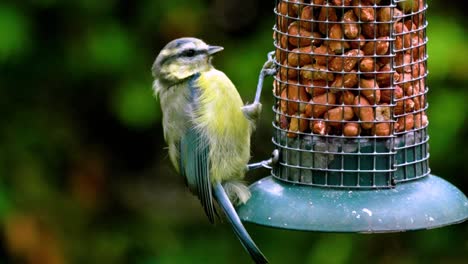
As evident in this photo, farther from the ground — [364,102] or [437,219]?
[364,102]

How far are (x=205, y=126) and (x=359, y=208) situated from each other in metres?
1.00

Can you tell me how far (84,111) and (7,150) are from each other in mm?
651

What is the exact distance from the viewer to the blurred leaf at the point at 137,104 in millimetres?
6242

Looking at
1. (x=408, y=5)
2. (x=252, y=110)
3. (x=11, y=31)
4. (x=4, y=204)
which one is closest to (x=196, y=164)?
(x=252, y=110)

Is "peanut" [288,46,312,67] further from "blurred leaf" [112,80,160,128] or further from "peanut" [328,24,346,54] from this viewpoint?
"blurred leaf" [112,80,160,128]

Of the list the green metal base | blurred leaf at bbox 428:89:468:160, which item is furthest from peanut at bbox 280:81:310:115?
blurred leaf at bbox 428:89:468:160

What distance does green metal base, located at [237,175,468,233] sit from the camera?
3957 mm

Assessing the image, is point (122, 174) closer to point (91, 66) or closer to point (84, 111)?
point (84, 111)

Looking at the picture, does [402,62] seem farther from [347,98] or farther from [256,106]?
[256,106]

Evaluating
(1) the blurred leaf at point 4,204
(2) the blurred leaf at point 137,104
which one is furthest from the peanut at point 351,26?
(1) the blurred leaf at point 4,204

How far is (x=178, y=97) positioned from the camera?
4.85m

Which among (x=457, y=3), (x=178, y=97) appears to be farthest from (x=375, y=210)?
(x=457, y=3)

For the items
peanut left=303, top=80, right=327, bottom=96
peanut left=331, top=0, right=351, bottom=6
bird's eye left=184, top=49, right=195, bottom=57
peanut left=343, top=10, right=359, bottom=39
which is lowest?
peanut left=303, top=80, right=327, bottom=96

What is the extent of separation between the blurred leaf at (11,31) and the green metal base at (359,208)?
2260mm
